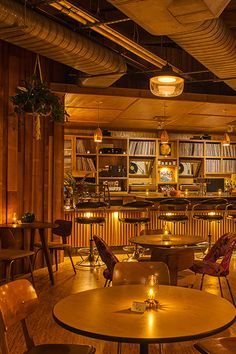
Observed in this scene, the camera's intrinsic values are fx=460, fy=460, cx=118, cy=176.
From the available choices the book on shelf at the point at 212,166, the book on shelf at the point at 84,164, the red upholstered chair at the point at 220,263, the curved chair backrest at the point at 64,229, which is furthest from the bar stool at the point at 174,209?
the book on shelf at the point at 212,166

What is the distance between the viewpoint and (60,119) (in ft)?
20.2

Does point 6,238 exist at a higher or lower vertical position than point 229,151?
lower

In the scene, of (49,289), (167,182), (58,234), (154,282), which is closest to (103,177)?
(167,182)

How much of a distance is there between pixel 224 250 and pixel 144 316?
2792 mm

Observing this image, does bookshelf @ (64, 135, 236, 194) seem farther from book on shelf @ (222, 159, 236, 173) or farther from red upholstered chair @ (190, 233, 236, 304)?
red upholstered chair @ (190, 233, 236, 304)

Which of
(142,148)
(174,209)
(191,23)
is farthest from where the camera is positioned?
(142,148)

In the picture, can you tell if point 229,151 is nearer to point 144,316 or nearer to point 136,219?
point 136,219

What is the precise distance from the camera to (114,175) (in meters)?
10.3

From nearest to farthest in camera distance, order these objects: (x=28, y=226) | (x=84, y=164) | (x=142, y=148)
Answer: (x=28, y=226) → (x=84, y=164) → (x=142, y=148)

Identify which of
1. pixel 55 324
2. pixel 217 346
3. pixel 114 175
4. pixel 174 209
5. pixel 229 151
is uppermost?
pixel 229 151

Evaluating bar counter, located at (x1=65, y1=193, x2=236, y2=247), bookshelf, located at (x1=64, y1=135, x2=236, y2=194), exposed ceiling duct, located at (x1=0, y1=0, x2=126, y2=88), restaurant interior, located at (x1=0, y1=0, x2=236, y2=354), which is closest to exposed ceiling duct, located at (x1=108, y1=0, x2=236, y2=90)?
restaurant interior, located at (x1=0, y1=0, x2=236, y2=354)

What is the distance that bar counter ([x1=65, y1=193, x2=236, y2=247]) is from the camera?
752 centimetres

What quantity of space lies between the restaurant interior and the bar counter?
0.02 metres

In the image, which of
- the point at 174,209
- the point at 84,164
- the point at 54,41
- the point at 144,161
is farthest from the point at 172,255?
the point at 144,161
